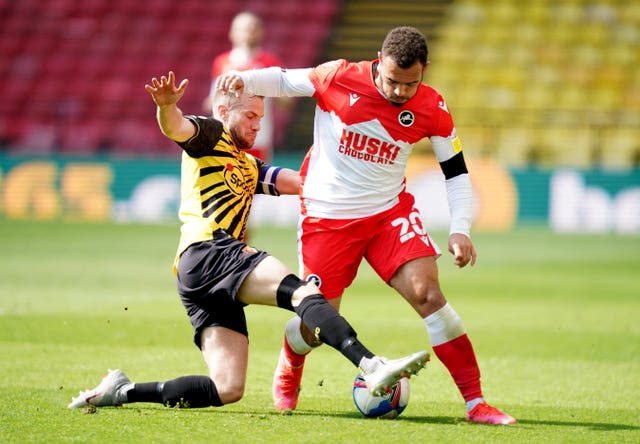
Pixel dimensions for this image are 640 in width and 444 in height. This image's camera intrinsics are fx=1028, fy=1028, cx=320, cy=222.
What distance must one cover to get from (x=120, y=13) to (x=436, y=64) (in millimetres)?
8476

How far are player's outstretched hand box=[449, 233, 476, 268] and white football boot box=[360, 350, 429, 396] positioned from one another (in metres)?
0.98

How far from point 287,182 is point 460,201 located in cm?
101

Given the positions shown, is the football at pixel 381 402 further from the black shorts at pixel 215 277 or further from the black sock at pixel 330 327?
the black shorts at pixel 215 277

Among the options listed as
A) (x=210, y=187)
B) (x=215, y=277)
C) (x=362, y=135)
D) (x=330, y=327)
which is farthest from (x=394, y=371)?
(x=362, y=135)

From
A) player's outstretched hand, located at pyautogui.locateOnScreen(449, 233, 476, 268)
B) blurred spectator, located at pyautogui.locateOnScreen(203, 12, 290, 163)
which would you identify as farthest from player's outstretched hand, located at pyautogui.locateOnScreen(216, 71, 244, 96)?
blurred spectator, located at pyautogui.locateOnScreen(203, 12, 290, 163)

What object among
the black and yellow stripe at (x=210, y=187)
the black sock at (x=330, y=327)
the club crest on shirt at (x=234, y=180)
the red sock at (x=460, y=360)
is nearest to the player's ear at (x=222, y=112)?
the black and yellow stripe at (x=210, y=187)

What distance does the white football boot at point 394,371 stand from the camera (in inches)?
176

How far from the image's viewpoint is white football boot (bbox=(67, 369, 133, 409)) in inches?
210

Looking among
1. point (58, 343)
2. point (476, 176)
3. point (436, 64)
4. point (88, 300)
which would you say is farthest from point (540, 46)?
point (58, 343)

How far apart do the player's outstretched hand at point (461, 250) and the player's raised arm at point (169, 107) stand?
1506 mm

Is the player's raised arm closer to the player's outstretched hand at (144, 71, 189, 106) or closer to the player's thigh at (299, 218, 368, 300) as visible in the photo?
the player's outstretched hand at (144, 71, 189, 106)

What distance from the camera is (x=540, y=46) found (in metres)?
23.7

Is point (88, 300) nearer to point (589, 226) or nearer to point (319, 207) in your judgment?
point (319, 207)

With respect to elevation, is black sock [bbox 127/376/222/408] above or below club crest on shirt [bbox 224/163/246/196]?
below
